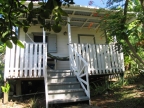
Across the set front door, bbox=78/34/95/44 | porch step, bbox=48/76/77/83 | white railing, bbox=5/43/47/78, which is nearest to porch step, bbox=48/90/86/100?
porch step, bbox=48/76/77/83

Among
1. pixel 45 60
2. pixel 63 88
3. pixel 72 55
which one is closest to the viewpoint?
pixel 63 88

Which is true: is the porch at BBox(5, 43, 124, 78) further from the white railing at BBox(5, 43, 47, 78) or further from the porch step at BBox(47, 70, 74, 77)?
the porch step at BBox(47, 70, 74, 77)

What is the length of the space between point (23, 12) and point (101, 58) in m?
6.05

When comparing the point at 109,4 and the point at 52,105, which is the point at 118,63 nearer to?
the point at 109,4

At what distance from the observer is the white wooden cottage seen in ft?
18.7

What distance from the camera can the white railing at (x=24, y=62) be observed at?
241 inches

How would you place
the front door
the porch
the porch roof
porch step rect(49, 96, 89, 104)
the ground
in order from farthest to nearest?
the front door < the porch roof < the porch < porch step rect(49, 96, 89, 104) < the ground

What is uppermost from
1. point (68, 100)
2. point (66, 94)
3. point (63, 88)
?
point (63, 88)

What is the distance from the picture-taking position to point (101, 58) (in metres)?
7.17

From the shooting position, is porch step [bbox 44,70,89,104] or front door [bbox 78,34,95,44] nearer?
porch step [bbox 44,70,89,104]

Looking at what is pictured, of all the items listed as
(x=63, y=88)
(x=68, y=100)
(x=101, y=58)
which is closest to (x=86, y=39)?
(x=101, y=58)

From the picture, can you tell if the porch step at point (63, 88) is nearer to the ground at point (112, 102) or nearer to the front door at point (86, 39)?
the ground at point (112, 102)

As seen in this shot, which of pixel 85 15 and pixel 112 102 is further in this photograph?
pixel 85 15

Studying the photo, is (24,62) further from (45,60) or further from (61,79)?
(61,79)
